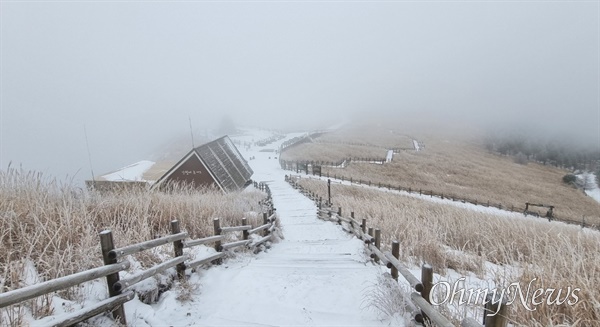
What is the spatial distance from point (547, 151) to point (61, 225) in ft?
355

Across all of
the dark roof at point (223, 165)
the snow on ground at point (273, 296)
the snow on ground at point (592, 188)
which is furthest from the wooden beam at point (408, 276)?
the snow on ground at point (592, 188)

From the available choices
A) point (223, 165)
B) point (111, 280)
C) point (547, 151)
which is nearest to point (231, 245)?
point (111, 280)

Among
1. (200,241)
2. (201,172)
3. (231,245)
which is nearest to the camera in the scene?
(200,241)

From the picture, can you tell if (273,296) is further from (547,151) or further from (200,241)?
(547,151)

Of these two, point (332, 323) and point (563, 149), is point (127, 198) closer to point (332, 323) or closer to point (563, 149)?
point (332, 323)

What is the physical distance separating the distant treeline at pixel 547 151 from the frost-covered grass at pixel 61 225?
83468mm

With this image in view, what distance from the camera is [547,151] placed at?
8000cm

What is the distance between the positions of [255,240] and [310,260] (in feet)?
7.61

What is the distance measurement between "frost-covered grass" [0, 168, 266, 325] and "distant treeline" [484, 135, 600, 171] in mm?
83468

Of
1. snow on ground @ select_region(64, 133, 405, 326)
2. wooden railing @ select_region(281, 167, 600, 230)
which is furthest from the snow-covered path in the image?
wooden railing @ select_region(281, 167, 600, 230)

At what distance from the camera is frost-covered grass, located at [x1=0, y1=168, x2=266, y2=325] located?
3320 mm

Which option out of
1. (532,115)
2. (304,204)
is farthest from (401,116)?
(304,204)

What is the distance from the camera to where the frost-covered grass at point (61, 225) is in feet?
10.9

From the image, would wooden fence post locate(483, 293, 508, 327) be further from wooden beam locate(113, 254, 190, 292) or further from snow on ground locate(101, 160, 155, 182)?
snow on ground locate(101, 160, 155, 182)
